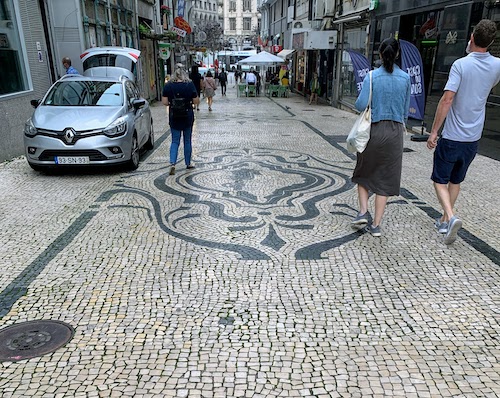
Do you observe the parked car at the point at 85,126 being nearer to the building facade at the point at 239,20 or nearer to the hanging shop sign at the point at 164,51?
the hanging shop sign at the point at 164,51

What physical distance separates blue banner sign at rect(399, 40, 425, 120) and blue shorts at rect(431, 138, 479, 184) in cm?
583

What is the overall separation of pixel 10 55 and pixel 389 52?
8687 millimetres

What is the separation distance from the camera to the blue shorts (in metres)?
4.51

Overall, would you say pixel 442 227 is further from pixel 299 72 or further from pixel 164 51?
pixel 299 72

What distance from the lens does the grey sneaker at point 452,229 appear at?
438 cm

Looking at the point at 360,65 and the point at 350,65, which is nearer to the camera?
the point at 360,65

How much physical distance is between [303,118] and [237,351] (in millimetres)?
13693

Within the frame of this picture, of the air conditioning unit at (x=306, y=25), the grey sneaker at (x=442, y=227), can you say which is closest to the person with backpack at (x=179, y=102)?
the grey sneaker at (x=442, y=227)

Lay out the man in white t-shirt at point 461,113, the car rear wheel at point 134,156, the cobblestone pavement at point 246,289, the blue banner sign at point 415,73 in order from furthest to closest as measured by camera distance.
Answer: the blue banner sign at point 415,73, the car rear wheel at point 134,156, the man in white t-shirt at point 461,113, the cobblestone pavement at point 246,289

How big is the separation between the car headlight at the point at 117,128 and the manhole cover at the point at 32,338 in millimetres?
4474

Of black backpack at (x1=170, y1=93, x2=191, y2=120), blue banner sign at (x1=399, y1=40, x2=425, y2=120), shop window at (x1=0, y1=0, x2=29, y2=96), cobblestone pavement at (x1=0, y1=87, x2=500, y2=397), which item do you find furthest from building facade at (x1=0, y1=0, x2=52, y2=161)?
blue banner sign at (x1=399, y1=40, x2=425, y2=120)

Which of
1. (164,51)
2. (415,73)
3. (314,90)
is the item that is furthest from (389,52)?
(164,51)

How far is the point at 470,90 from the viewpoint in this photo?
168 inches

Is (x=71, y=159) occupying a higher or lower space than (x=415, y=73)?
lower
